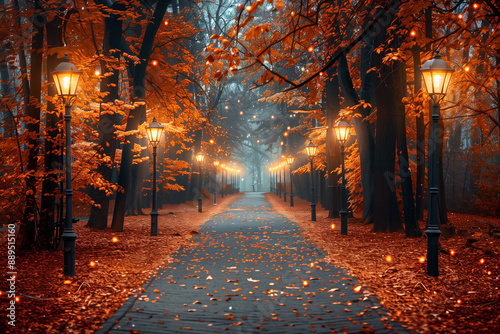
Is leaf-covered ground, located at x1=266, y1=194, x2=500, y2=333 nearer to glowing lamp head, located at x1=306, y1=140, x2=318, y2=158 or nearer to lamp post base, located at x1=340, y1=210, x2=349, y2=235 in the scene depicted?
lamp post base, located at x1=340, y1=210, x2=349, y2=235

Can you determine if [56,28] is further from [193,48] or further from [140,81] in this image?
[193,48]

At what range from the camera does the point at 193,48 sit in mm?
35750

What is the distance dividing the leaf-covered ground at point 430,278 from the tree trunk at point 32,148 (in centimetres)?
712

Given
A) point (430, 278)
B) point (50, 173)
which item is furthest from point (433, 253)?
point (50, 173)

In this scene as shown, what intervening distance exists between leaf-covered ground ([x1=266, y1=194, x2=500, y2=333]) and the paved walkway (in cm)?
40

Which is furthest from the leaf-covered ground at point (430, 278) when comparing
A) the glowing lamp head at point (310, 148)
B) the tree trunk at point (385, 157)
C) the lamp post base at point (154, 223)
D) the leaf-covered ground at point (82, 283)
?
the glowing lamp head at point (310, 148)

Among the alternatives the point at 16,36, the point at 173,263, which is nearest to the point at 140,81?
the point at 16,36

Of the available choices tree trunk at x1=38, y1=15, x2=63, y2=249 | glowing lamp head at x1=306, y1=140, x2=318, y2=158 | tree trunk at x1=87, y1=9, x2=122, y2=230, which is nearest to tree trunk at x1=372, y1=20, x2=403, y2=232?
tree trunk at x1=87, y1=9, x2=122, y2=230

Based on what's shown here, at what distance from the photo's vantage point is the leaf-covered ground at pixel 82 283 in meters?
6.38

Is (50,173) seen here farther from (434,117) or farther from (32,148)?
(434,117)

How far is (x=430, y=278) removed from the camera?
8812 millimetres

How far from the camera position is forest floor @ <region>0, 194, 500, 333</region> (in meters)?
6.41

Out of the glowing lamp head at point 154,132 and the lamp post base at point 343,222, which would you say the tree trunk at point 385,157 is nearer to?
the lamp post base at point 343,222

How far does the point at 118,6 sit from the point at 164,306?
1237cm
